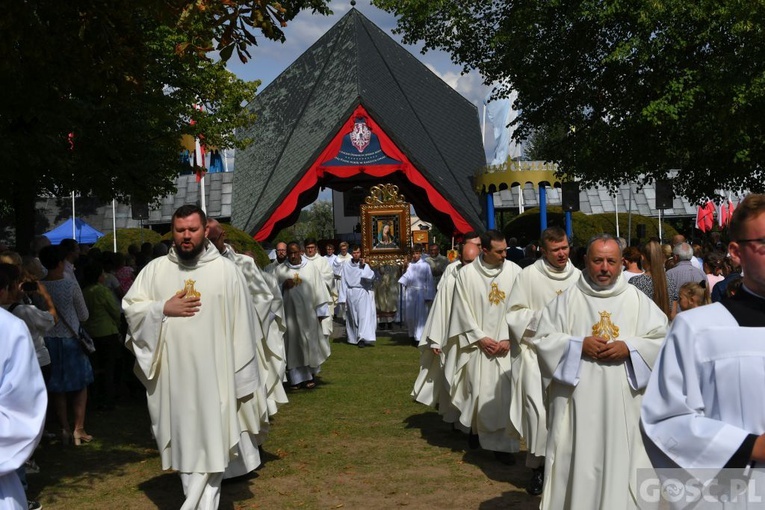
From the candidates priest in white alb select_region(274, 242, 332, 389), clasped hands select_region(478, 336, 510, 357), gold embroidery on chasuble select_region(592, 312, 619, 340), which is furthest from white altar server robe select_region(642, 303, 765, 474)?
priest in white alb select_region(274, 242, 332, 389)

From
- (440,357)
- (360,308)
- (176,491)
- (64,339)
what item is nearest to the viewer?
(176,491)

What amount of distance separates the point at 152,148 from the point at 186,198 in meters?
36.4

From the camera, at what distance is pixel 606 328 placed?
598cm

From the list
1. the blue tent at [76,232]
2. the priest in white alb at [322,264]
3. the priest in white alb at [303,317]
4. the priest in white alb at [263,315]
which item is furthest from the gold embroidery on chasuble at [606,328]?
the blue tent at [76,232]

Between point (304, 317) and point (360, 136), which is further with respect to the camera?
point (360, 136)

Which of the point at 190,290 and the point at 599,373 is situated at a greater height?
the point at 190,290

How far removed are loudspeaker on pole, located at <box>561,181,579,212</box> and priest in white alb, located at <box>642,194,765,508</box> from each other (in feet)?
76.5

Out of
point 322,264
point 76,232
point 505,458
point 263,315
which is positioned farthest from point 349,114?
point 505,458

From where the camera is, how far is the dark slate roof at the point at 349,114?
29.1 metres

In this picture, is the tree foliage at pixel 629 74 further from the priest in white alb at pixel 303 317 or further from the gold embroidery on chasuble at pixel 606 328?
the gold embroidery on chasuble at pixel 606 328

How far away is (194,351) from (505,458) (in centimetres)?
341

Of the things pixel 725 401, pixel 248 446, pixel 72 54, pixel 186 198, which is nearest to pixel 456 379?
pixel 248 446

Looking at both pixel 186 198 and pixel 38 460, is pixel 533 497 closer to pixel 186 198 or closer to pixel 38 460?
pixel 38 460

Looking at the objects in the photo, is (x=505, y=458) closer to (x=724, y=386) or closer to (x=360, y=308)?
(x=724, y=386)
